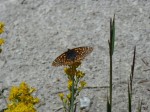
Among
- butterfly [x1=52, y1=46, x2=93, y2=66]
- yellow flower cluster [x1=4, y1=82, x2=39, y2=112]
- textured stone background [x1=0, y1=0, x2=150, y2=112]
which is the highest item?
butterfly [x1=52, y1=46, x2=93, y2=66]

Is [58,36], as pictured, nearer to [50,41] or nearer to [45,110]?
[50,41]

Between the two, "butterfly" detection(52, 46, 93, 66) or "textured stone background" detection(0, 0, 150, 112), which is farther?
"textured stone background" detection(0, 0, 150, 112)

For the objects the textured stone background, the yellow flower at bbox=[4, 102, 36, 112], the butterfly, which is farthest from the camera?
the textured stone background

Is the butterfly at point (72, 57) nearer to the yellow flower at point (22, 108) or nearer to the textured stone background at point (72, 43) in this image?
the yellow flower at point (22, 108)

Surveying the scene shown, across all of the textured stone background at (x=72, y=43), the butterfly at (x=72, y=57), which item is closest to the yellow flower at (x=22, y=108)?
the butterfly at (x=72, y=57)

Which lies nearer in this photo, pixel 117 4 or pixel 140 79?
pixel 140 79

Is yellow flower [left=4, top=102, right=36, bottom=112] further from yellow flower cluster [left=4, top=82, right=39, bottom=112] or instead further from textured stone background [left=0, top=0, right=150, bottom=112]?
textured stone background [left=0, top=0, right=150, bottom=112]

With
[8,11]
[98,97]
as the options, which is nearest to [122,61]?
[98,97]

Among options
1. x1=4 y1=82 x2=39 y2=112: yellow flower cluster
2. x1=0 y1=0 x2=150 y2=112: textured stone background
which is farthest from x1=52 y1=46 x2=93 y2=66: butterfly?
x1=0 y1=0 x2=150 y2=112: textured stone background
